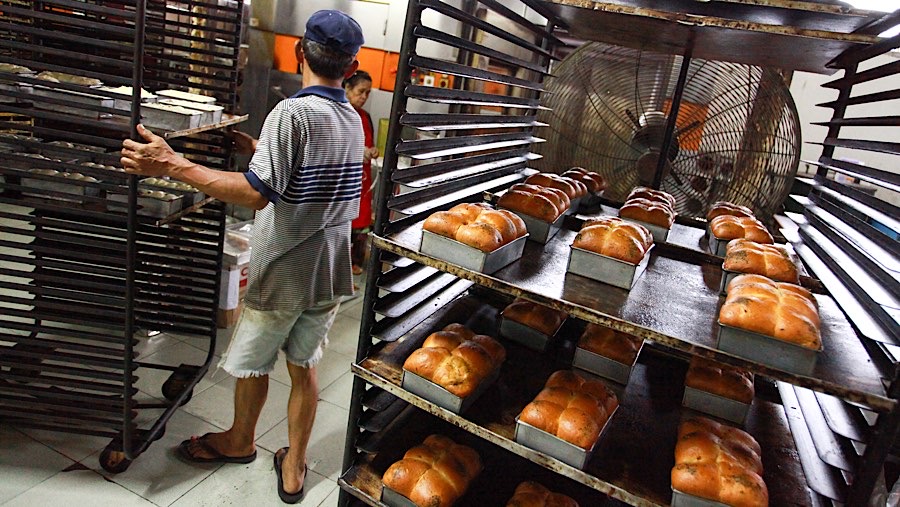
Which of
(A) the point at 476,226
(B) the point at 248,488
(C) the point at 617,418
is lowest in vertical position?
(B) the point at 248,488

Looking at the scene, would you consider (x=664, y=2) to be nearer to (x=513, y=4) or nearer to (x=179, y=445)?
(x=179, y=445)

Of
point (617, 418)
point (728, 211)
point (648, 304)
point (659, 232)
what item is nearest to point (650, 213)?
point (659, 232)

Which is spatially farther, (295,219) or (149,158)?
(295,219)

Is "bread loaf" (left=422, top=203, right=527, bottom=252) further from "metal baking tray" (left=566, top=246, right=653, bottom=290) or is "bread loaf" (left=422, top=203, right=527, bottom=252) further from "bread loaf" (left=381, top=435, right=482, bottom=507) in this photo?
"bread loaf" (left=381, top=435, right=482, bottom=507)

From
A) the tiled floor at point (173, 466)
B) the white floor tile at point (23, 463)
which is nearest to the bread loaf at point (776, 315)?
the tiled floor at point (173, 466)

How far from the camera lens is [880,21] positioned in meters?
1.53

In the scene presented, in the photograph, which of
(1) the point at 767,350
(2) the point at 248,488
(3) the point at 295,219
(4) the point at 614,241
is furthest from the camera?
(2) the point at 248,488

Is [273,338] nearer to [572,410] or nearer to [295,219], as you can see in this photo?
[295,219]

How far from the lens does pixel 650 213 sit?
2209mm

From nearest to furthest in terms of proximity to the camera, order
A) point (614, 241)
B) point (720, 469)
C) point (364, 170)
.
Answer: point (720, 469), point (614, 241), point (364, 170)

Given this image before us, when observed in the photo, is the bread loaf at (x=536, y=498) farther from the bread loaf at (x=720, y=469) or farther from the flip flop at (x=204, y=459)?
the flip flop at (x=204, y=459)

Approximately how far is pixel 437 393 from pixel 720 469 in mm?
775

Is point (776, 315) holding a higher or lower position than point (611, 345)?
higher

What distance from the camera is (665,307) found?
1604mm
